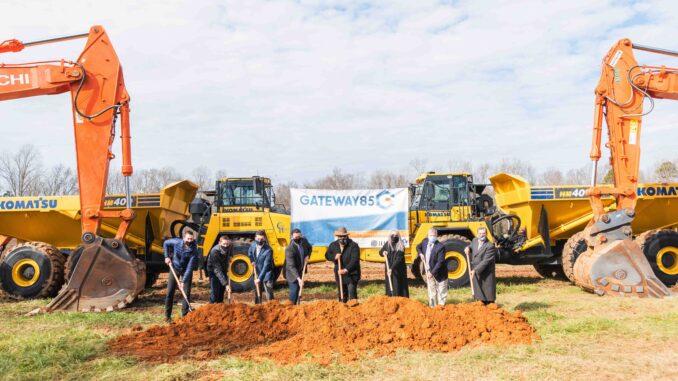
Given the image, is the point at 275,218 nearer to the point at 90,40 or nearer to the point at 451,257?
the point at 451,257

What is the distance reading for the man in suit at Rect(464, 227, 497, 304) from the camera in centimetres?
880

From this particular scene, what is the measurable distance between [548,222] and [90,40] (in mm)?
10588

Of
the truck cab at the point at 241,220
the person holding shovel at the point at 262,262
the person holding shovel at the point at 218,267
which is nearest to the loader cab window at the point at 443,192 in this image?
the truck cab at the point at 241,220

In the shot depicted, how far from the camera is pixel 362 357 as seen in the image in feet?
21.1

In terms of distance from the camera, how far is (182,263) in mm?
9078

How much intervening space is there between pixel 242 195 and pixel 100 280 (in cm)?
438

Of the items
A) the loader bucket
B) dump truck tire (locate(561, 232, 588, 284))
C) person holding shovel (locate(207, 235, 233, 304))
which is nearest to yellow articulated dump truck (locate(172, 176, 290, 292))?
person holding shovel (locate(207, 235, 233, 304))

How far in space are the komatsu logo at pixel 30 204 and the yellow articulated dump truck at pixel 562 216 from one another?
10.3m

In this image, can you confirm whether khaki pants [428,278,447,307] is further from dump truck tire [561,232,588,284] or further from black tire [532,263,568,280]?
black tire [532,263,568,280]

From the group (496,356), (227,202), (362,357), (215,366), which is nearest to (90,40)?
(227,202)

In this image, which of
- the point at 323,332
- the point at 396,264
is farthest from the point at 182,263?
the point at 396,264

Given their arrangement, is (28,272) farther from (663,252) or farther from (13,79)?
(663,252)

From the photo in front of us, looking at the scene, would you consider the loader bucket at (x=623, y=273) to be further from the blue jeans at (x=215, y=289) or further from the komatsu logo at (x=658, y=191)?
the blue jeans at (x=215, y=289)

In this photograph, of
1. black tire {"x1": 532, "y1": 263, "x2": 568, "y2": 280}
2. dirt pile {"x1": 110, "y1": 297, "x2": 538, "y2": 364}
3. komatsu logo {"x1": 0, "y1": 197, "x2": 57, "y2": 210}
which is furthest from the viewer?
black tire {"x1": 532, "y1": 263, "x2": 568, "y2": 280}
